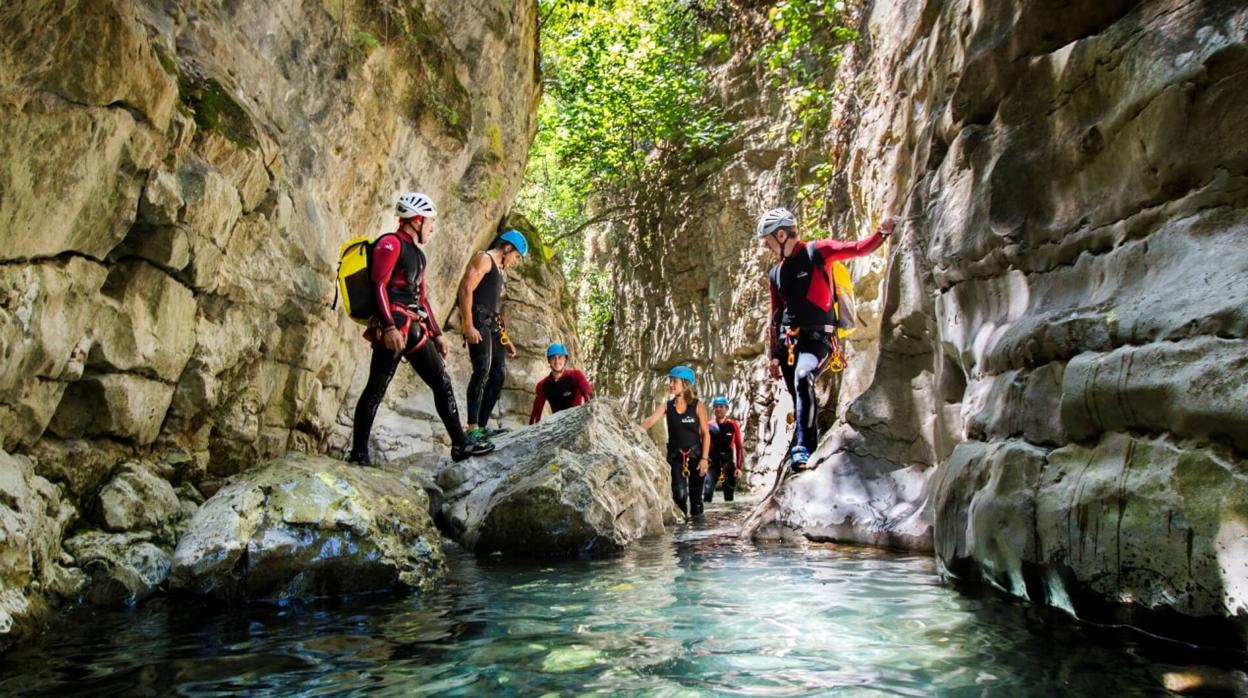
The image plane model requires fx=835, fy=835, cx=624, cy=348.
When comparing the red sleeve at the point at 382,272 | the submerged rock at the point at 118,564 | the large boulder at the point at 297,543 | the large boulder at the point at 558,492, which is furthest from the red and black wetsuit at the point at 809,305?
the submerged rock at the point at 118,564

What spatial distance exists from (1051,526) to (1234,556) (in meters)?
0.89

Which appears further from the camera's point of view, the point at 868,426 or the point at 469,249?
the point at 469,249

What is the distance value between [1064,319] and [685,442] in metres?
8.11

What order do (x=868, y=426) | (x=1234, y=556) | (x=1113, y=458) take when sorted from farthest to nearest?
1. (x=868, y=426)
2. (x=1113, y=458)
3. (x=1234, y=556)

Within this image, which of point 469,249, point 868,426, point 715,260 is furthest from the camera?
point 715,260

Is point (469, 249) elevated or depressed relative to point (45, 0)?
elevated

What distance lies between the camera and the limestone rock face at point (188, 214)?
4195mm

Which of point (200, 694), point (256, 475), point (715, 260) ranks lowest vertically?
point (200, 694)

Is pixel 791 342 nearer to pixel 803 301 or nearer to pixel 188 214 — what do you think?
pixel 803 301

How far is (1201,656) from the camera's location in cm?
288

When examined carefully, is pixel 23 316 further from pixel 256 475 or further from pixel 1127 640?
pixel 1127 640

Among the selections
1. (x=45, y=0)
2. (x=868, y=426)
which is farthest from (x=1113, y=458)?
(x=45, y=0)

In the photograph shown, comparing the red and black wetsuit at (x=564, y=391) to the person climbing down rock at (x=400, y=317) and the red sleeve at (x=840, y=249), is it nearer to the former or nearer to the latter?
the person climbing down rock at (x=400, y=317)

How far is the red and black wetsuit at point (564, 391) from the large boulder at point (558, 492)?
199cm
